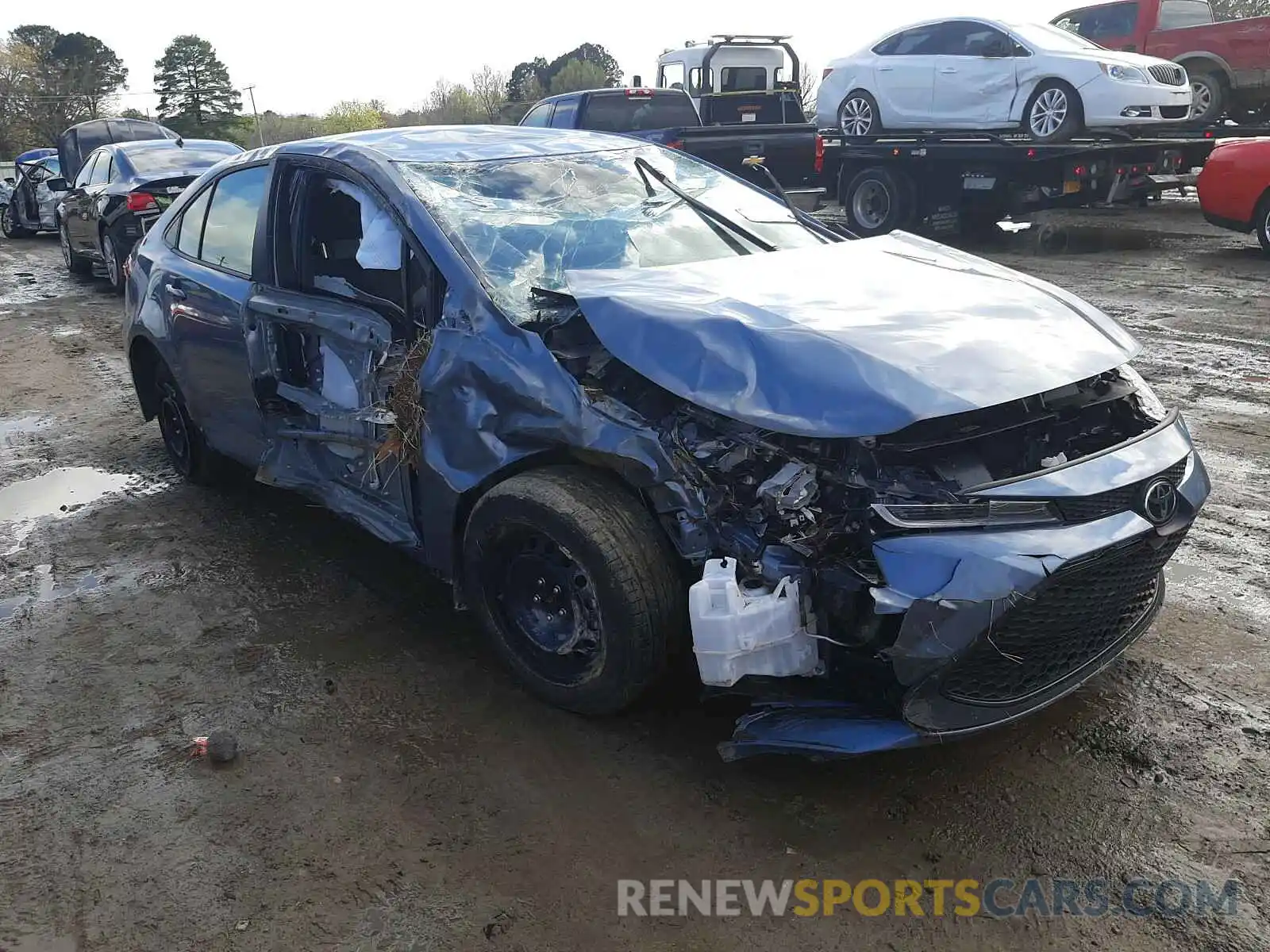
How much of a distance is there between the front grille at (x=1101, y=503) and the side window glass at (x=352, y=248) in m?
2.25

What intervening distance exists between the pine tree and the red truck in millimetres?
59384

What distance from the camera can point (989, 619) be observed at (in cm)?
243

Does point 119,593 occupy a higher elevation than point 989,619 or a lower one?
lower

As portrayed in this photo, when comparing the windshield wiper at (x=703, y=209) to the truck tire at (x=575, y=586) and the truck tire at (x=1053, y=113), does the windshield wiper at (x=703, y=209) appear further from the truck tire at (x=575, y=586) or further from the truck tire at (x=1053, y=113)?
the truck tire at (x=1053, y=113)

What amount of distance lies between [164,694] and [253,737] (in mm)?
497

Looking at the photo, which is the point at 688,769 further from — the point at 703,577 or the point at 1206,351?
the point at 1206,351

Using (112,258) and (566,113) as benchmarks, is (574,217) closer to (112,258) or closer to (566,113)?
(112,258)

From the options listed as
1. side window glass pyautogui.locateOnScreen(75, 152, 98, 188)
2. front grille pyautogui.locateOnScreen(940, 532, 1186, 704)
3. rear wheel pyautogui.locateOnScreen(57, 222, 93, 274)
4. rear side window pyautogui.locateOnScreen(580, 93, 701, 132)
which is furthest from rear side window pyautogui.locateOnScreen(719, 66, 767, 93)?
front grille pyautogui.locateOnScreen(940, 532, 1186, 704)

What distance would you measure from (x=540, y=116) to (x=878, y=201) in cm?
463

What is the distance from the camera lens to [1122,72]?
1143 cm

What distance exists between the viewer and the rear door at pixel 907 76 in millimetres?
12969

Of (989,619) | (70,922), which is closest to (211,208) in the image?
(70,922)

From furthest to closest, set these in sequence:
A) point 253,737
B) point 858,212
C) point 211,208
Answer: point 858,212 < point 211,208 < point 253,737

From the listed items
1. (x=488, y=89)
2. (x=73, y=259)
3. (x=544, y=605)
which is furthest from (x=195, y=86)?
(x=544, y=605)
